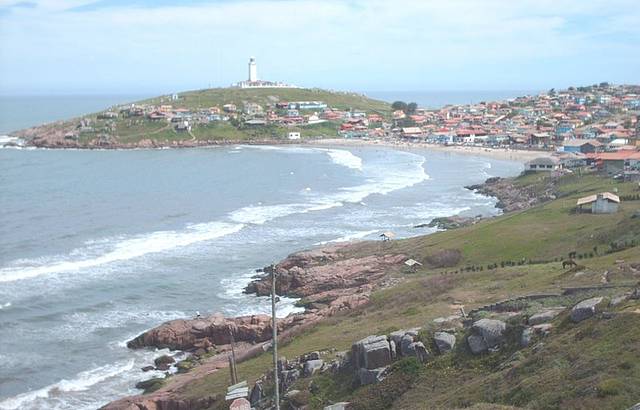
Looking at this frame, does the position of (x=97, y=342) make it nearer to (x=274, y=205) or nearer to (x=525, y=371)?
(x=525, y=371)

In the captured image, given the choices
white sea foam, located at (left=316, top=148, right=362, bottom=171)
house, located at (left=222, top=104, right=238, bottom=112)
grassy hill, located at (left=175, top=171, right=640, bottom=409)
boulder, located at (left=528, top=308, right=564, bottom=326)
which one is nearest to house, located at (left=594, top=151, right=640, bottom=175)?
grassy hill, located at (left=175, top=171, right=640, bottom=409)

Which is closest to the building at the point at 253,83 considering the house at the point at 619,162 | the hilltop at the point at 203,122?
the hilltop at the point at 203,122

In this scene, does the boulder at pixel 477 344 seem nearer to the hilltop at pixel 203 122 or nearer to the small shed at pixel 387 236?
the small shed at pixel 387 236

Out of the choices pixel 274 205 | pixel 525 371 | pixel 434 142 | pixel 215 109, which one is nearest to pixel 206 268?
pixel 274 205

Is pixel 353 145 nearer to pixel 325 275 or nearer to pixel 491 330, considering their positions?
pixel 325 275

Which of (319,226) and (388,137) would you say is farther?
(388,137)
